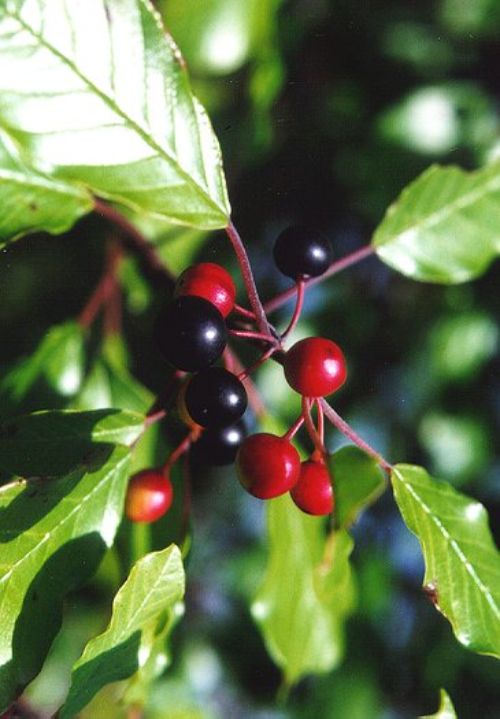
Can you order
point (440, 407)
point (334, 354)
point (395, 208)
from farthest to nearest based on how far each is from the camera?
point (440, 407) → point (395, 208) → point (334, 354)

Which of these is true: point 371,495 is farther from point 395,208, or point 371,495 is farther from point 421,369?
point 421,369

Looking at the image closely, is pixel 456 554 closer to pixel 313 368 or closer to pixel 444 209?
pixel 313 368

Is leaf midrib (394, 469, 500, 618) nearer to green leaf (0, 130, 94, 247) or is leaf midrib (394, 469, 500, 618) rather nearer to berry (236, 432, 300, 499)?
berry (236, 432, 300, 499)

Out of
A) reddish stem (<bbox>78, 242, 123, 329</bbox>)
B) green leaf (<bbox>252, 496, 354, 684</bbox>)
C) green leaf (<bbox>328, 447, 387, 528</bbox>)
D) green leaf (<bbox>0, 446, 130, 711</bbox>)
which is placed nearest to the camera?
green leaf (<bbox>0, 446, 130, 711</bbox>)

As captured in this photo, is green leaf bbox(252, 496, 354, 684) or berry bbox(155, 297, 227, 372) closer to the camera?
berry bbox(155, 297, 227, 372)

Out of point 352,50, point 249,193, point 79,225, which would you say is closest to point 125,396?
point 79,225

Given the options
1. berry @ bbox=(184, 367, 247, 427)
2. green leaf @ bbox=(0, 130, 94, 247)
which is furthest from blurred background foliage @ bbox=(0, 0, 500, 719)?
berry @ bbox=(184, 367, 247, 427)

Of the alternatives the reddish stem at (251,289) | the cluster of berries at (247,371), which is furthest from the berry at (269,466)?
the reddish stem at (251,289)
